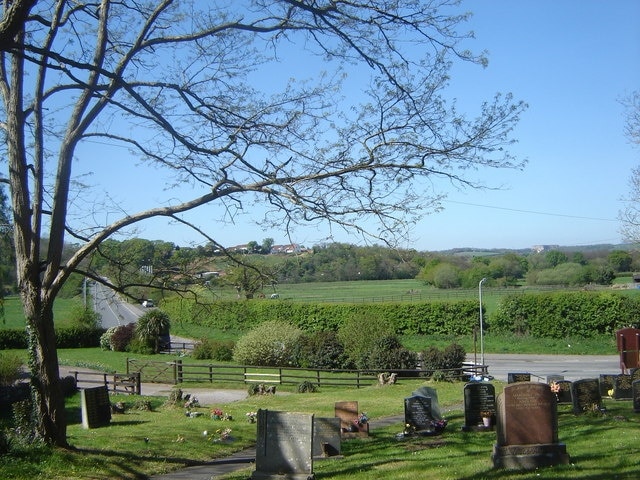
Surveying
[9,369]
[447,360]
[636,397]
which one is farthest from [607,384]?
[9,369]

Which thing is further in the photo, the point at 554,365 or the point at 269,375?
the point at 554,365

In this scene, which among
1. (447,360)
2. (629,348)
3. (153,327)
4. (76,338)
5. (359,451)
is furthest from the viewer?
(76,338)

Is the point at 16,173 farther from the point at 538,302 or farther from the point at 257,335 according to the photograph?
the point at 538,302

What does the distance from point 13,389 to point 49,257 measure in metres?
16.7

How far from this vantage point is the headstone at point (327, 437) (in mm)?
14656

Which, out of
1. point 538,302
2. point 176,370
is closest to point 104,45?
point 176,370

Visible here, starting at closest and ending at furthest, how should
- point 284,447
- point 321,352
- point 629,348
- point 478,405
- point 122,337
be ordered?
point 284,447, point 478,405, point 629,348, point 321,352, point 122,337

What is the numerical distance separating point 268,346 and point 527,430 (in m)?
34.9

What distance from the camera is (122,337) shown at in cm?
5809

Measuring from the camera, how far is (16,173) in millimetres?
13648

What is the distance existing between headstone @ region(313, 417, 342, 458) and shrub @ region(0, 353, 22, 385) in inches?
885

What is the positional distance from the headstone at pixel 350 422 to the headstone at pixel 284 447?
221 inches

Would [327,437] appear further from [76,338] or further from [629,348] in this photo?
[76,338]

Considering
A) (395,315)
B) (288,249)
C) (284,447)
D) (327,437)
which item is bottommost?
(327,437)
